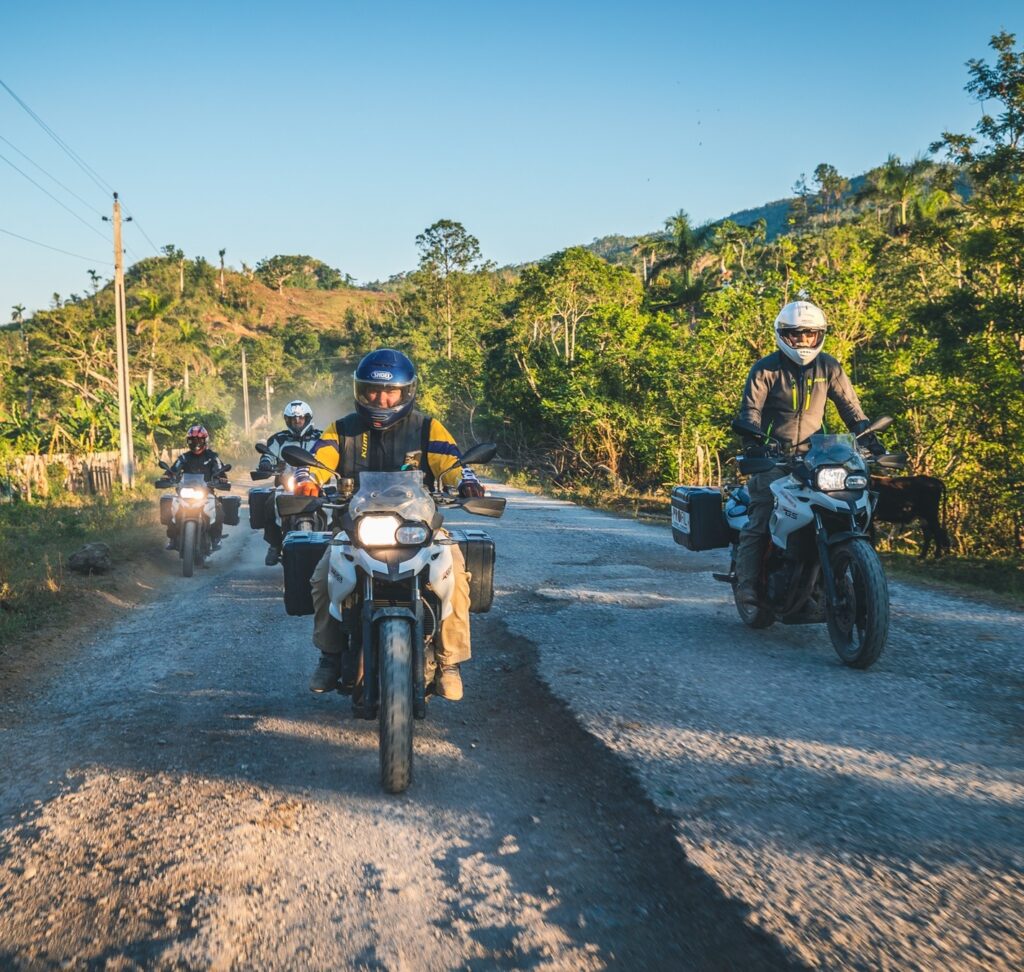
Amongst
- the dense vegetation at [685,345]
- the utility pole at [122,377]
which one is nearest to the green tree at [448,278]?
the dense vegetation at [685,345]

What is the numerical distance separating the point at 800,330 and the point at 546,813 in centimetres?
391

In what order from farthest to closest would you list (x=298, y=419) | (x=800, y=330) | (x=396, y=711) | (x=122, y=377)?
(x=122, y=377)
(x=298, y=419)
(x=800, y=330)
(x=396, y=711)

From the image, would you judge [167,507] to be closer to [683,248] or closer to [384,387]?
[384,387]

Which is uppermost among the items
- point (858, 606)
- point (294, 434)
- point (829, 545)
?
point (294, 434)

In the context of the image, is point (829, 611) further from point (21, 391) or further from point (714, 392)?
point (21, 391)

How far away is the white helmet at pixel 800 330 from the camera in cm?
620

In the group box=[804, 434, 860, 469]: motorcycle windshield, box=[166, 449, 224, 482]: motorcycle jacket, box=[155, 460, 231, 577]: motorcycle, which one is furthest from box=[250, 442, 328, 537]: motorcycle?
box=[804, 434, 860, 469]: motorcycle windshield

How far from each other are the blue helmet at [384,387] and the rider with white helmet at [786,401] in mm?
2529

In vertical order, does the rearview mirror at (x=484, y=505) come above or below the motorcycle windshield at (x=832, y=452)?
below

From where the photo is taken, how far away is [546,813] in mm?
3631

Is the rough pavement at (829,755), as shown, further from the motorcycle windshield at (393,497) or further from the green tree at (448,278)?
the green tree at (448,278)

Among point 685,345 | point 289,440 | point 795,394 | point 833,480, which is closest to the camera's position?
point 833,480

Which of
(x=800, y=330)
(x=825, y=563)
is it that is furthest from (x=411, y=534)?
(x=800, y=330)

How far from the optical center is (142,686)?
229 inches
